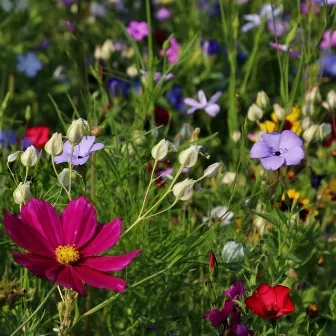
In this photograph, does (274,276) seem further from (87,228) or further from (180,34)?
(180,34)

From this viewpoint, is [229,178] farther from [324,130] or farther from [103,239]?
[103,239]

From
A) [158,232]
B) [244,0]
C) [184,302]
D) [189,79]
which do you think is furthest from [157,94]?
[244,0]

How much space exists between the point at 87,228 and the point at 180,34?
1.75 metres

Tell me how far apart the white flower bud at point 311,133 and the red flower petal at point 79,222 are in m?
0.51

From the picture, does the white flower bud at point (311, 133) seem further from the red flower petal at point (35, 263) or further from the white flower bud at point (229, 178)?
the red flower petal at point (35, 263)

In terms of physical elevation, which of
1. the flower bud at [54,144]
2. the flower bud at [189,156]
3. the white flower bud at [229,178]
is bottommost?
the white flower bud at [229,178]

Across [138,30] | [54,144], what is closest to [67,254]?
[54,144]

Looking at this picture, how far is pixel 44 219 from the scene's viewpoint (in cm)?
108

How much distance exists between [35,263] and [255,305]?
310mm

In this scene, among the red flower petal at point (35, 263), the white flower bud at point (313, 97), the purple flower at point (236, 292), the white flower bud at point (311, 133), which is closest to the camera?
the red flower petal at point (35, 263)

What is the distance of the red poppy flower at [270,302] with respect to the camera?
1093 mm

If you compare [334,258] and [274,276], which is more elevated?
[274,276]

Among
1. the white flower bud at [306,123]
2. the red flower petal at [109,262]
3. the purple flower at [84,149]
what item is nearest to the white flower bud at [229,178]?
the white flower bud at [306,123]

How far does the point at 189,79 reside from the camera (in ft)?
8.02
